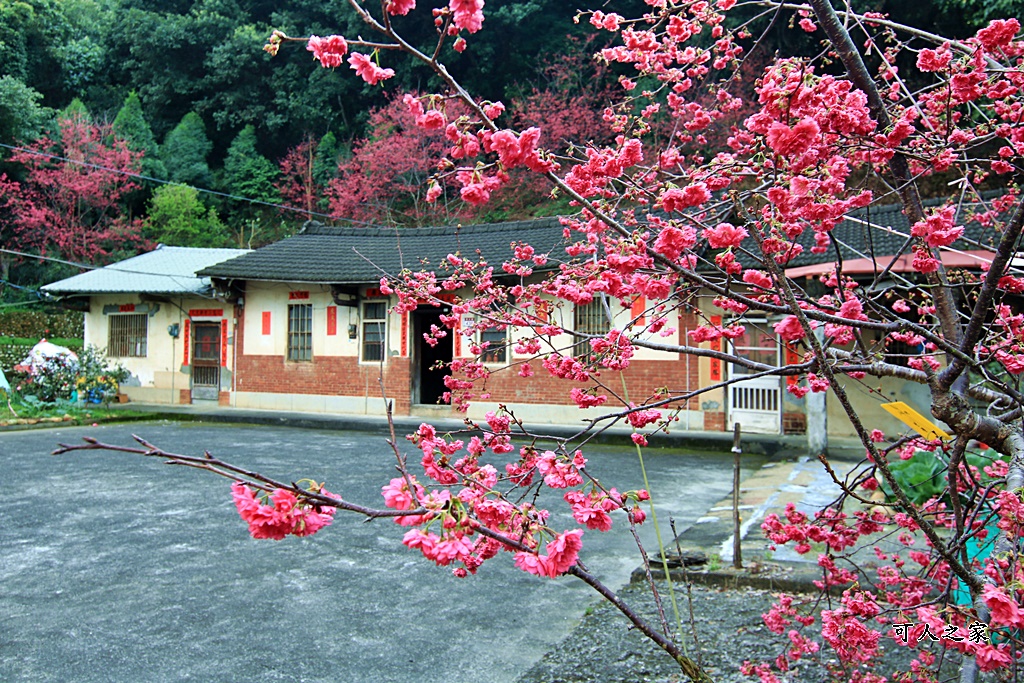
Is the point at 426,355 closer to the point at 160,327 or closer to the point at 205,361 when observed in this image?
the point at 205,361

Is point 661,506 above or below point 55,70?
below

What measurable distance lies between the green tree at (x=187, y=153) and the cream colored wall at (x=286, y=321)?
15549mm

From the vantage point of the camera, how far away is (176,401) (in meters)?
18.3

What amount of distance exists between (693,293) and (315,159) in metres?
28.2

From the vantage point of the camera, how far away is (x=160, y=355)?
18.7 m

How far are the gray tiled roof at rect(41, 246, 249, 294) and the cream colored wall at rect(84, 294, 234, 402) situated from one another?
42 cm

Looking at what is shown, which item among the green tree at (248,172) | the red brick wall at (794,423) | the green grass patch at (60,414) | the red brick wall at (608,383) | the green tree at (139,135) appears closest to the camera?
the red brick wall at (794,423)

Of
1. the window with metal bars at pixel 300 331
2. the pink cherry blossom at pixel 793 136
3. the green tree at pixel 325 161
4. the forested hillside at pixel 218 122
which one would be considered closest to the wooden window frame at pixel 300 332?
the window with metal bars at pixel 300 331

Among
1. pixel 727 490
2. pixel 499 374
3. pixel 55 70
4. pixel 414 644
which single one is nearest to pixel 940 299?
pixel 414 644

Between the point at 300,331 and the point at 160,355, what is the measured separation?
432 cm

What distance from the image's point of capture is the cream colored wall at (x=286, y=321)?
16203mm

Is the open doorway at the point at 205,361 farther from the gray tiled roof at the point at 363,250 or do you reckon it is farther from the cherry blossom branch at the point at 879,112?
the cherry blossom branch at the point at 879,112

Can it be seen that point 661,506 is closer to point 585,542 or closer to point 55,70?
point 585,542

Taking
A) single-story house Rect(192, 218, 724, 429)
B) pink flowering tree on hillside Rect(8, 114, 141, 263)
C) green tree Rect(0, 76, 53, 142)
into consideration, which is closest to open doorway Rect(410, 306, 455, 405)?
single-story house Rect(192, 218, 724, 429)
